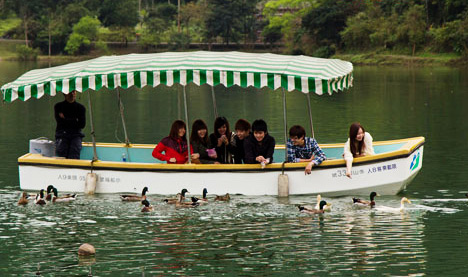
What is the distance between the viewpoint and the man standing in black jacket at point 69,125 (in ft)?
62.4

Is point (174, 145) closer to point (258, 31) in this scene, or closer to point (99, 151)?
point (99, 151)

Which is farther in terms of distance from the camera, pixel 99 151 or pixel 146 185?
pixel 99 151

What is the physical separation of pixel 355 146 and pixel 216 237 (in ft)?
13.4

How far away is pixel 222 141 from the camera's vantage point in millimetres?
18344

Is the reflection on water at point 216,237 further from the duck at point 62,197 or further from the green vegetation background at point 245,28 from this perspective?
the green vegetation background at point 245,28

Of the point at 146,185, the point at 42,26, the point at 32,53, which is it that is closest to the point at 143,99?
the point at 146,185

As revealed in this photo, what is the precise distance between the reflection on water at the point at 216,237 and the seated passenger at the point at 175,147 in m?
0.97

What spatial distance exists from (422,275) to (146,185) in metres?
7.29

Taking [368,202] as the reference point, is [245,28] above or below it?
above

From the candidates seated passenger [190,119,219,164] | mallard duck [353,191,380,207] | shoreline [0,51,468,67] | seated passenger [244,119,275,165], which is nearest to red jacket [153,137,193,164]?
seated passenger [190,119,219,164]

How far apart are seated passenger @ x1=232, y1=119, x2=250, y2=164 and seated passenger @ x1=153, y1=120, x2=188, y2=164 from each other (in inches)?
41.7

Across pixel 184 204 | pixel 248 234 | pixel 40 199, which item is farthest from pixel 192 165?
pixel 248 234

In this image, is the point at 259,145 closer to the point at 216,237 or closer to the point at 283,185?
the point at 283,185

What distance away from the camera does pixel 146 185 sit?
1805cm
